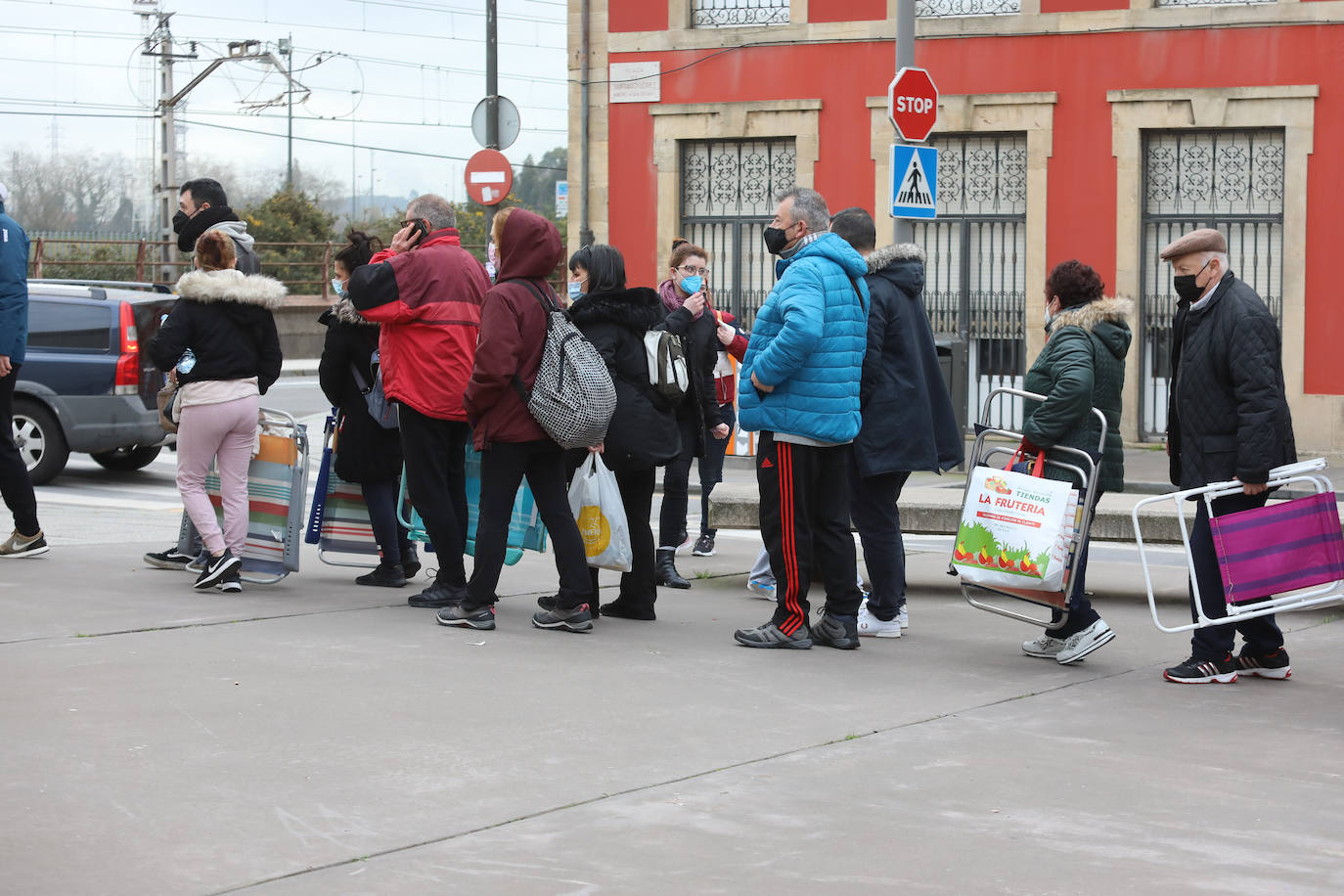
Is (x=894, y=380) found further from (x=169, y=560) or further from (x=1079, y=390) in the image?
(x=169, y=560)

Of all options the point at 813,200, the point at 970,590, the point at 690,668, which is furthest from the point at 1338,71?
the point at 690,668

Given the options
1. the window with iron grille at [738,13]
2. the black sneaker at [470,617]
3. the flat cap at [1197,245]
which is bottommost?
the black sneaker at [470,617]

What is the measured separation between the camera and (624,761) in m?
5.35

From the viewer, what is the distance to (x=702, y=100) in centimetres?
2000

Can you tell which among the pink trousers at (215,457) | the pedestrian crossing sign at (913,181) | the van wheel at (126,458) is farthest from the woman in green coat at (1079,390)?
the van wheel at (126,458)

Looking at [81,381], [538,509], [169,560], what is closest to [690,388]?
[538,509]

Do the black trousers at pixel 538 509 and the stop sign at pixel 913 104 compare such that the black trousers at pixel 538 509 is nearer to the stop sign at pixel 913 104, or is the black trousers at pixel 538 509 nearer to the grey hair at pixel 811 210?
the grey hair at pixel 811 210

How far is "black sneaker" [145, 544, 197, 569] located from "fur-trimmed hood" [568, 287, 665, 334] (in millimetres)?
2867

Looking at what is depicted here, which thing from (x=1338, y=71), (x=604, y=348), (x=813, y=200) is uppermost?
(x=1338, y=71)

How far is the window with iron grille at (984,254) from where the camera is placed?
18719 mm

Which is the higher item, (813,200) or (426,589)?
(813,200)

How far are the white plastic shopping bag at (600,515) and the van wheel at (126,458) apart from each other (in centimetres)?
831

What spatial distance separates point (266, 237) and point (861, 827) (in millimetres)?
40510

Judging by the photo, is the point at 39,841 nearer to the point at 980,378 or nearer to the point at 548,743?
the point at 548,743
